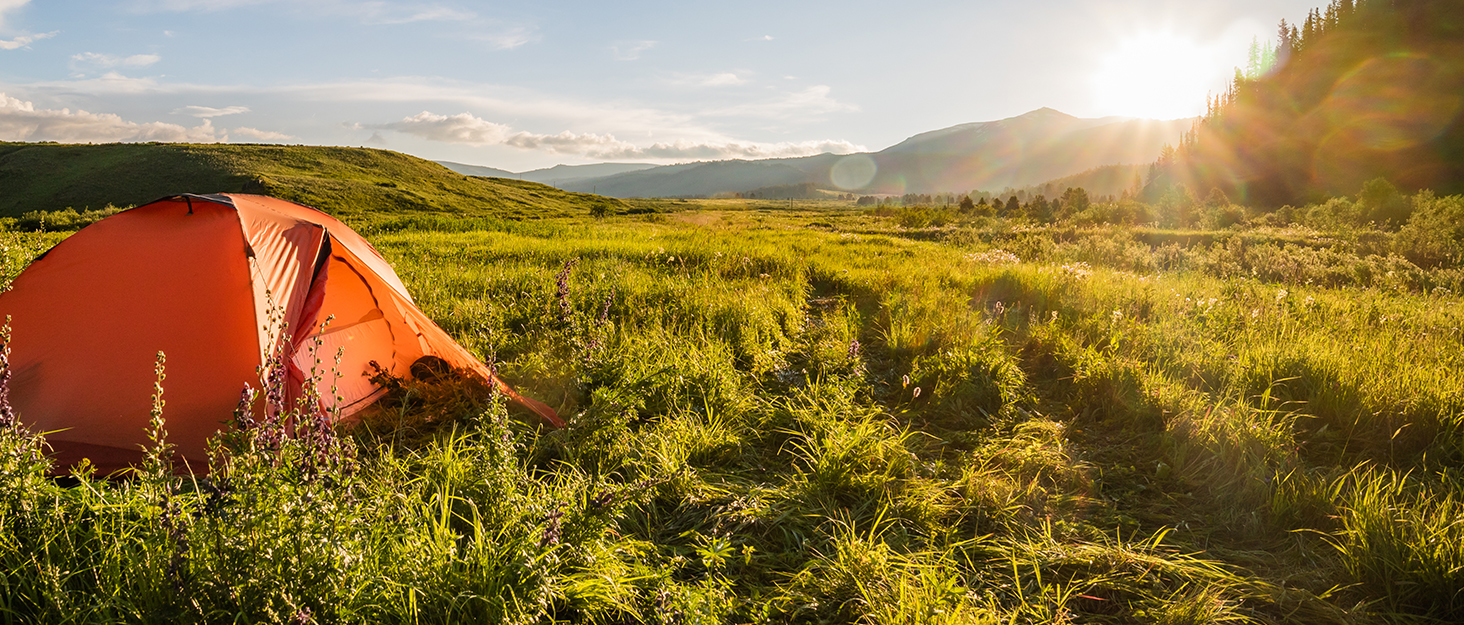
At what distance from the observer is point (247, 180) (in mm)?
67625

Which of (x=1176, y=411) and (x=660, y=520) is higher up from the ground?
(x=1176, y=411)

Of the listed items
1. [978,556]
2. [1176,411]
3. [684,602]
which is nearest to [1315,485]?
[1176,411]

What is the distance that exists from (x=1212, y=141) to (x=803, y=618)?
10455 centimetres

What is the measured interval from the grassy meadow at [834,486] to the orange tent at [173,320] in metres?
0.28

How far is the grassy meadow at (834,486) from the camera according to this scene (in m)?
2.46

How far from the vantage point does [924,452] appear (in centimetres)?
472

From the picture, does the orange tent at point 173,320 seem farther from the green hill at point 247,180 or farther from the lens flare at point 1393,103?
the lens flare at point 1393,103

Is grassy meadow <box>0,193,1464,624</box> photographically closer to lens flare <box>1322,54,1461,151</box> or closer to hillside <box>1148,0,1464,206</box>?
hillside <box>1148,0,1464,206</box>

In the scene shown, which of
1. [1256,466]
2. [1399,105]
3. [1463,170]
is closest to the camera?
[1256,466]

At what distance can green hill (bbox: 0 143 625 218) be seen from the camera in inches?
2586

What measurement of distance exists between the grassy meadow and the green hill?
191 ft

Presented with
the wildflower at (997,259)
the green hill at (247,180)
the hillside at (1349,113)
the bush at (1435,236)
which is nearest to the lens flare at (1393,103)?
the hillside at (1349,113)

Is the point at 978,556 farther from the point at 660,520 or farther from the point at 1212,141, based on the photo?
the point at 1212,141

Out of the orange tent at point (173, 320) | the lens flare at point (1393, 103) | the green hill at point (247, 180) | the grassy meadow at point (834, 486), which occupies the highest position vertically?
the lens flare at point (1393, 103)
